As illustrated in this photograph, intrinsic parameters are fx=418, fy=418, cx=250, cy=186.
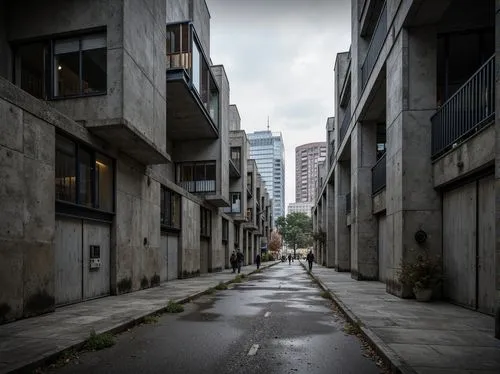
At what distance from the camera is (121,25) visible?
44.8 ft

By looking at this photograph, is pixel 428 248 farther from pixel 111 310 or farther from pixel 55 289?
pixel 55 289

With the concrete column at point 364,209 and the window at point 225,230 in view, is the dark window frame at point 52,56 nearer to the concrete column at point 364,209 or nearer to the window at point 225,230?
the concrete column at point 364,209

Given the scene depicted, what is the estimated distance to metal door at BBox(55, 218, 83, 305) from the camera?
1159 cm

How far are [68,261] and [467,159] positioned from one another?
1129cm

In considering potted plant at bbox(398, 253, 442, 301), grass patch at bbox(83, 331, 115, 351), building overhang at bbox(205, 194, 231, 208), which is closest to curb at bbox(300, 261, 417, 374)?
potted plant at bbox(398, 253, 442, 301)

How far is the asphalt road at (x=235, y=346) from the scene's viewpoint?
5.95m

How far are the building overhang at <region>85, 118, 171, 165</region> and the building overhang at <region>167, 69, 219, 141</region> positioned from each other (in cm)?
544

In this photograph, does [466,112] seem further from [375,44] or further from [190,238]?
[190,238]

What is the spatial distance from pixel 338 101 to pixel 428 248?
22110 mm

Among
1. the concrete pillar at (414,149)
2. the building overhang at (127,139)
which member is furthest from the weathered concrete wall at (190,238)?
the concrete pillar at (414,149)

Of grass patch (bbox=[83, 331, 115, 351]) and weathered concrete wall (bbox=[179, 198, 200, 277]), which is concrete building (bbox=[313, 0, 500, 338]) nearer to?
grass patch (bbox=[83, 331, 115, 351])

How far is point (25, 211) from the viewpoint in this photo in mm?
9664

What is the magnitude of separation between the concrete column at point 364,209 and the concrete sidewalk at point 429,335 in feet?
32.9

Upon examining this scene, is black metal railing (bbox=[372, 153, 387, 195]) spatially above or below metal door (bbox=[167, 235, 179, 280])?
above
